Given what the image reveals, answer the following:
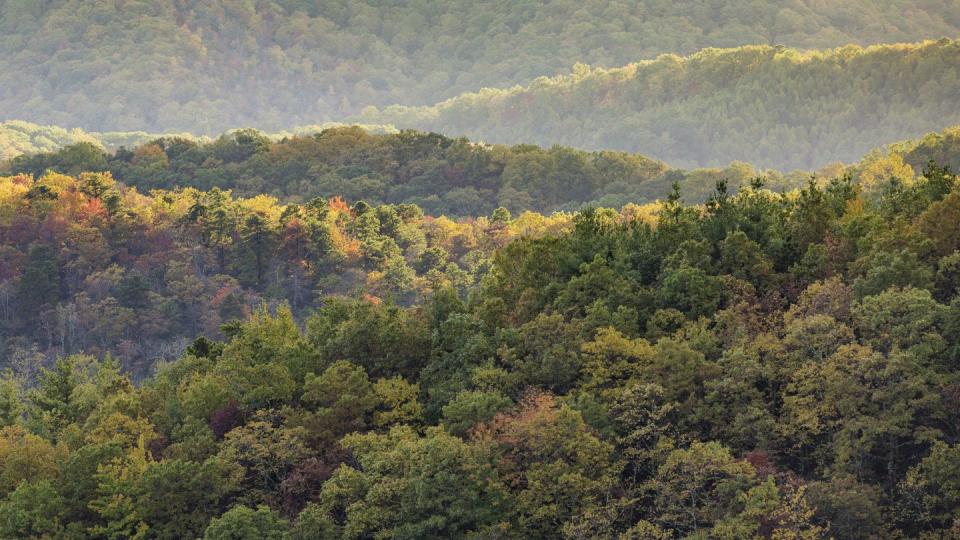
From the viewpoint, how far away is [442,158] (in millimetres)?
173000

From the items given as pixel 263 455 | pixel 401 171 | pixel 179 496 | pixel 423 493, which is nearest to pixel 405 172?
pixel 401 171

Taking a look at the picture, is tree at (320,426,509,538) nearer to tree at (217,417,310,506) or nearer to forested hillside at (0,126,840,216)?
tree at (217,417,310,506)

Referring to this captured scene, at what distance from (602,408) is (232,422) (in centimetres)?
1689

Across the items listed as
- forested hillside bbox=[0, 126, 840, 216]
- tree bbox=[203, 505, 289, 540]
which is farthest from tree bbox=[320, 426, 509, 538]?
forested hillside bbox=[0, 126, 840, 216]

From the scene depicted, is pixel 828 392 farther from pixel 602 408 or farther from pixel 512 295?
pixel 512 295

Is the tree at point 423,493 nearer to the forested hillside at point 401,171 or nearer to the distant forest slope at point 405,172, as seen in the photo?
the distant forest slope at point 405,172

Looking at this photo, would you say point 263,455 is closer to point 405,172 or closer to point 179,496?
point 179,496

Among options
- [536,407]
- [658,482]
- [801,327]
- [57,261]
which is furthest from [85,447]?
[57,261]

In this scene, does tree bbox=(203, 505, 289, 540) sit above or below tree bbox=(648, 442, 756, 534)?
below

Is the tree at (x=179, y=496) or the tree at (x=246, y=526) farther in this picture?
the tree at (x=179, y=496)

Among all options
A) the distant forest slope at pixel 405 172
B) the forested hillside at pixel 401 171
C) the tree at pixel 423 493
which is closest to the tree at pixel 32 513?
the tree at pixel 423 493

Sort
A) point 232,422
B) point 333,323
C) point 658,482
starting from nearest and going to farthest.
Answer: point 658,482 < point 232,422 < point 333,323

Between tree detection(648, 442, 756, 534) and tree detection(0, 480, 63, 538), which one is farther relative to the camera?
tree detection(0, 480, 63, 538)

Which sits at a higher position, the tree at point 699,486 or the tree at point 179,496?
the tree at point 699,486
